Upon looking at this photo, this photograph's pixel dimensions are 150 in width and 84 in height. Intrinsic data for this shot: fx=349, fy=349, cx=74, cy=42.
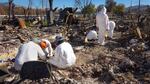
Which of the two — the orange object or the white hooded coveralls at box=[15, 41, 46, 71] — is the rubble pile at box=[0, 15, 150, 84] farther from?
the orange object

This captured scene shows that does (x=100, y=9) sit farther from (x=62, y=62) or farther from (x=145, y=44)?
(x=62, y=62)

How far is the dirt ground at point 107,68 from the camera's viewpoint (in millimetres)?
10242

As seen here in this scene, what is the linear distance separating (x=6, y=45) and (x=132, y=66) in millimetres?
6705

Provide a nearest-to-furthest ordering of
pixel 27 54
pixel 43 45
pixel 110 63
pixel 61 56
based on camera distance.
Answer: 1. pixel 27 54
2. pixel 61 56
3. pixel 43 45
4. pixel 110 63

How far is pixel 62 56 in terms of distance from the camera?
10664 millimetres

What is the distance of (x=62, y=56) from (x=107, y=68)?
1651 mm

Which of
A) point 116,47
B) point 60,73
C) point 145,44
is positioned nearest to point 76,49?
point 116,47

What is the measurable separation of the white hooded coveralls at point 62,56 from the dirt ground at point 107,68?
0.24 meters

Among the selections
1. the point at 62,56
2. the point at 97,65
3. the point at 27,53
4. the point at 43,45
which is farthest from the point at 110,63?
the point at 27,53

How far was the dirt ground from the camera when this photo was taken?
1024 centimetres

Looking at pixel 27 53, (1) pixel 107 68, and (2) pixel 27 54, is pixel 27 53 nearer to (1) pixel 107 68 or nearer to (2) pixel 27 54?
(2) pixel 27 54

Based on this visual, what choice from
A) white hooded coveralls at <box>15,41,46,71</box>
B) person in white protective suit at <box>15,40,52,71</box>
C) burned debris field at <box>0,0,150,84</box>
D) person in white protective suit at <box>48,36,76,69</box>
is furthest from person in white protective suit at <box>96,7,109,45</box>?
white hooded coveralls at <box>15,41,46,71</box>

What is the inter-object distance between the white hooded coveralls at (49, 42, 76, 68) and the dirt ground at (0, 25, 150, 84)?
24cm

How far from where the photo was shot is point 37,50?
33.5ft
